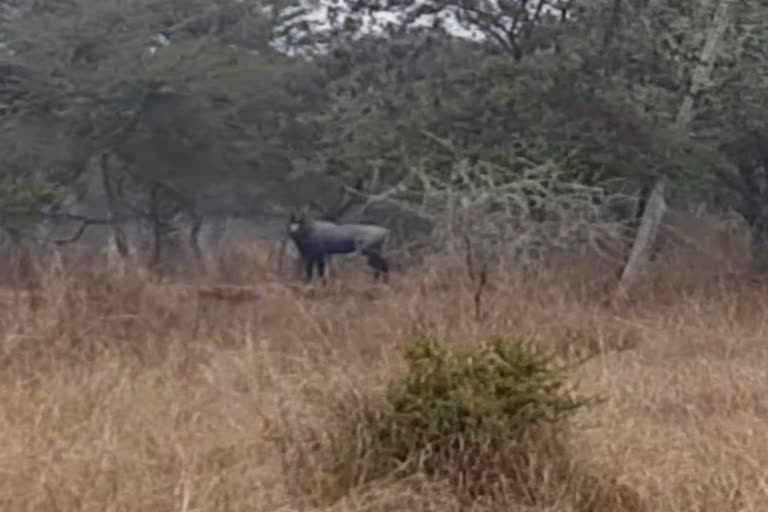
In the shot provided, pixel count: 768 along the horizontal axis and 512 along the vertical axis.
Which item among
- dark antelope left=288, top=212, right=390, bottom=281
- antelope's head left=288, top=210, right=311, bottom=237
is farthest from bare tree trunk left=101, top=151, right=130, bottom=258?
dark antelope left=288, top=212, right=390, bottom=281

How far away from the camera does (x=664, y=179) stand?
538 inches

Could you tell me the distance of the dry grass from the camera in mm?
4828

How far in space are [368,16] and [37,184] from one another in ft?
12.7

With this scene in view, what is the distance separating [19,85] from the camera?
16531mm

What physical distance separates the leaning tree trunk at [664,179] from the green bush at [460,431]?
314 inches

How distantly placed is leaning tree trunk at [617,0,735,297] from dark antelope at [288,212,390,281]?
3488mm

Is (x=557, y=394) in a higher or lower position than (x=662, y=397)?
higher

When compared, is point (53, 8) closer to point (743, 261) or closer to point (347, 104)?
point (347, 104)

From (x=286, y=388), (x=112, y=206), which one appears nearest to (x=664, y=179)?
(x=112, y=206)

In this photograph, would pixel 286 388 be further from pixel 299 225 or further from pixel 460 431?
pixel 299 225

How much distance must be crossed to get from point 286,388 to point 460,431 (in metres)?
0.83

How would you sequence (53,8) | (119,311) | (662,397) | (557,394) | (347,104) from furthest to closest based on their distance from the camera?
1. (53,8)
2. (347,104)
3. (119,311)
4. (662,397)
5. (557,394)

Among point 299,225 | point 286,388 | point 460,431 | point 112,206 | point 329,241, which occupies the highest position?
point 460,431

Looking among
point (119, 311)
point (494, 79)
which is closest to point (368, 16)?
point (494, 79)
